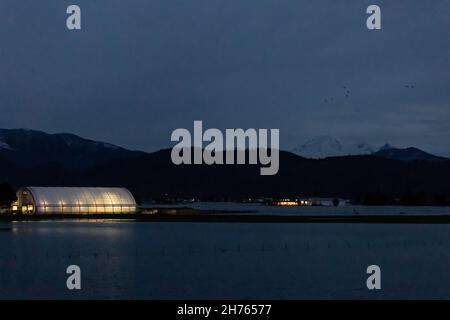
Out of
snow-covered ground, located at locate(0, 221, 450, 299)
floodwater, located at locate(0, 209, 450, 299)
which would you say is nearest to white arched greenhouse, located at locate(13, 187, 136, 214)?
floodwater, located at locate(0, 209, 450, 299)

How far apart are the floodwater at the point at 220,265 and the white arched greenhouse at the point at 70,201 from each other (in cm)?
3922

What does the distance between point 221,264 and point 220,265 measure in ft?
2.37

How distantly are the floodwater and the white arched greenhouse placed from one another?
3922cm

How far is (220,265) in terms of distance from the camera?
56.0 m

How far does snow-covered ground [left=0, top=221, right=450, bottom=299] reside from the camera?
142 feet

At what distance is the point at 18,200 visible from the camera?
131750mm

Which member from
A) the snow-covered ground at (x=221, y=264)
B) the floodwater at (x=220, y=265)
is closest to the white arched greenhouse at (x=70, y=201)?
the floodwater at (x=220, y=265)

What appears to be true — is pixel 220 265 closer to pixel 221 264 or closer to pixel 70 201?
pixel 221 264

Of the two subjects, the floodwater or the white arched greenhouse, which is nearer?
the floodwater

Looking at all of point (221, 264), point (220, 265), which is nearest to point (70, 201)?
point (221, 264)

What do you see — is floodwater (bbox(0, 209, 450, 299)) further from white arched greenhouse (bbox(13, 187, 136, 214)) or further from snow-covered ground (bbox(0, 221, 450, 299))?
white arched greenhouse (bbox(13, 187, 136, 214))
